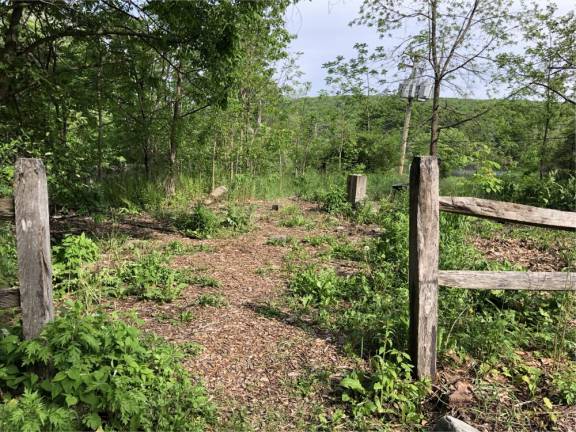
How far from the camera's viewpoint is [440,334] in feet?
10.8

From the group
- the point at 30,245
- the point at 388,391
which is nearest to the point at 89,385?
the point at 30,245

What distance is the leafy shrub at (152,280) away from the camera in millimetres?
4426

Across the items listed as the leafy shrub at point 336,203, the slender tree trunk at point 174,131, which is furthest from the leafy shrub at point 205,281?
the slender tree trunk at point 174,131

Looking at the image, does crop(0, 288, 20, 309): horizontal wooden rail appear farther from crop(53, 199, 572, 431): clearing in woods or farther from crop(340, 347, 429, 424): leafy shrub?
crop(340, 347, 429, 424): leafy shrub

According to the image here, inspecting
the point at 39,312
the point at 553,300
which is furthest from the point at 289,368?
the point at 553,300

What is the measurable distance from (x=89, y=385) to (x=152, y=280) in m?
2.31

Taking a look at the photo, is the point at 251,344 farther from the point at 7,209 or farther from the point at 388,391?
the point at 7,209

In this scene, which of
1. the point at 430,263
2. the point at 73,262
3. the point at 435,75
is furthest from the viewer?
the point at 435,75

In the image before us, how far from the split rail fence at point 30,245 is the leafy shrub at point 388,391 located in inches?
85.7

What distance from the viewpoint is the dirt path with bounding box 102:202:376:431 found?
292 centimetres

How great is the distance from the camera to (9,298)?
270cm

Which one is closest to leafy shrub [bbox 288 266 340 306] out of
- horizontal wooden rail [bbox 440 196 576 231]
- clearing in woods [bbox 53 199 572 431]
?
clearing in woods [bbox 53 199 572 431]

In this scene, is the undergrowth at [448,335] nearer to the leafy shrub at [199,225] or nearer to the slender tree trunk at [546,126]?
the leafy shrub at [199,225]

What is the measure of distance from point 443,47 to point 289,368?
9.05m
